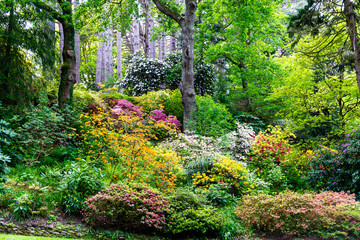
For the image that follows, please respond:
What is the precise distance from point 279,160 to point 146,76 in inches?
342

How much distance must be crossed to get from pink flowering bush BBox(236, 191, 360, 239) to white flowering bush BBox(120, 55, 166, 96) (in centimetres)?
1010

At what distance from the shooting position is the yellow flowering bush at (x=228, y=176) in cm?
639

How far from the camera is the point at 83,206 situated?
14.5 ft

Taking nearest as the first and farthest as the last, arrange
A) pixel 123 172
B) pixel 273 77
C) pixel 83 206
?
pixel 83 206, pixel 123 172, pixel 273 77

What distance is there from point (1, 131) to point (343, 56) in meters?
8.46

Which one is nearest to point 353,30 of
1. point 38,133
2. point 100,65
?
point 38,133

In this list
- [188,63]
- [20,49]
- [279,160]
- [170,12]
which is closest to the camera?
[20,49]

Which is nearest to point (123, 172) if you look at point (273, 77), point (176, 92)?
point (176, 92)

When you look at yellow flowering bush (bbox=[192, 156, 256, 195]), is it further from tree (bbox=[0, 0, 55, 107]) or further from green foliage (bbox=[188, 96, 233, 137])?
tree (bbox=[0, 0, 55, 107])

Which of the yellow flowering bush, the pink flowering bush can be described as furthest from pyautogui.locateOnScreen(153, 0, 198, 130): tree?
the pink flowering bush

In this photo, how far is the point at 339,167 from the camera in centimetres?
659

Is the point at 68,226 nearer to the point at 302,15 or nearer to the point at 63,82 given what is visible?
the point at 63,82

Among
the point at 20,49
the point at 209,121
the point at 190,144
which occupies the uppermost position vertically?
the point at 20,49

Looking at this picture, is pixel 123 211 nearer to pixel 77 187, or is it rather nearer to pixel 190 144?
pixel 77 187
